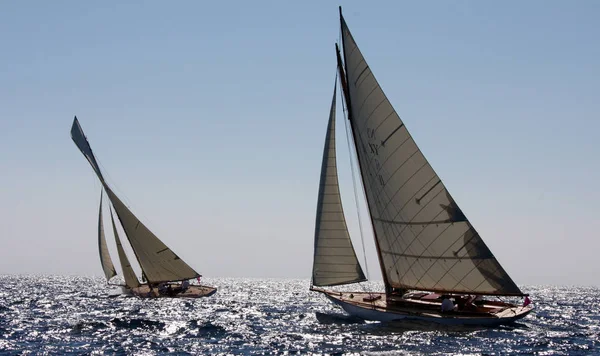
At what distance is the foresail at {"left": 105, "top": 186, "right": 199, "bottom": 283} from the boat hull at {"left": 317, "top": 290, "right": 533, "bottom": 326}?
23.8 m

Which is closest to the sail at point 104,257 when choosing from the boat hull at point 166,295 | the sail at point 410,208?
the boat hull at point 166,295

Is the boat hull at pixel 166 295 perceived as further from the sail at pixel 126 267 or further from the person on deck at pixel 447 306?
the person on deck at pixel 447 306

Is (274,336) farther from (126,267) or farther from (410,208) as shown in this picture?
(126,267)

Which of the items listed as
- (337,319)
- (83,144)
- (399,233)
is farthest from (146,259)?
(399,233)

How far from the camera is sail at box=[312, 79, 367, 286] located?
37.0 metres

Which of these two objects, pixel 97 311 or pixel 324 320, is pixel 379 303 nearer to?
pixel 324 320

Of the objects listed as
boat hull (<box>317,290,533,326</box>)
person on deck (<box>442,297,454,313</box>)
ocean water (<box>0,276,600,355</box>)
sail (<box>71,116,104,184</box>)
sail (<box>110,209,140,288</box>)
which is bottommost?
ocean water (<box>0,276,600,355</box>)

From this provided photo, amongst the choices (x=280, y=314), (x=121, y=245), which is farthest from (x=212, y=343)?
(x=121, y=245)

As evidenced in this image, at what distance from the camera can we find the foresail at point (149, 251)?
183ft

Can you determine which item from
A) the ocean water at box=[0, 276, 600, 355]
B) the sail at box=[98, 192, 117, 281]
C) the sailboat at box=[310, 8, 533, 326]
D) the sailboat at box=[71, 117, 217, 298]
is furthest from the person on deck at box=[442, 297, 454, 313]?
the sail at box=[98, 192, 117, 281]

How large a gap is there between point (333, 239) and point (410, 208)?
5419 mm

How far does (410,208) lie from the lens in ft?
113

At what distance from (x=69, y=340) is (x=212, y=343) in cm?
779

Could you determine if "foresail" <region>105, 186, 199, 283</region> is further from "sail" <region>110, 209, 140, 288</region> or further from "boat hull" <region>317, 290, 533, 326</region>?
"boat hull" <region>317, 290, 533, 326</region>
